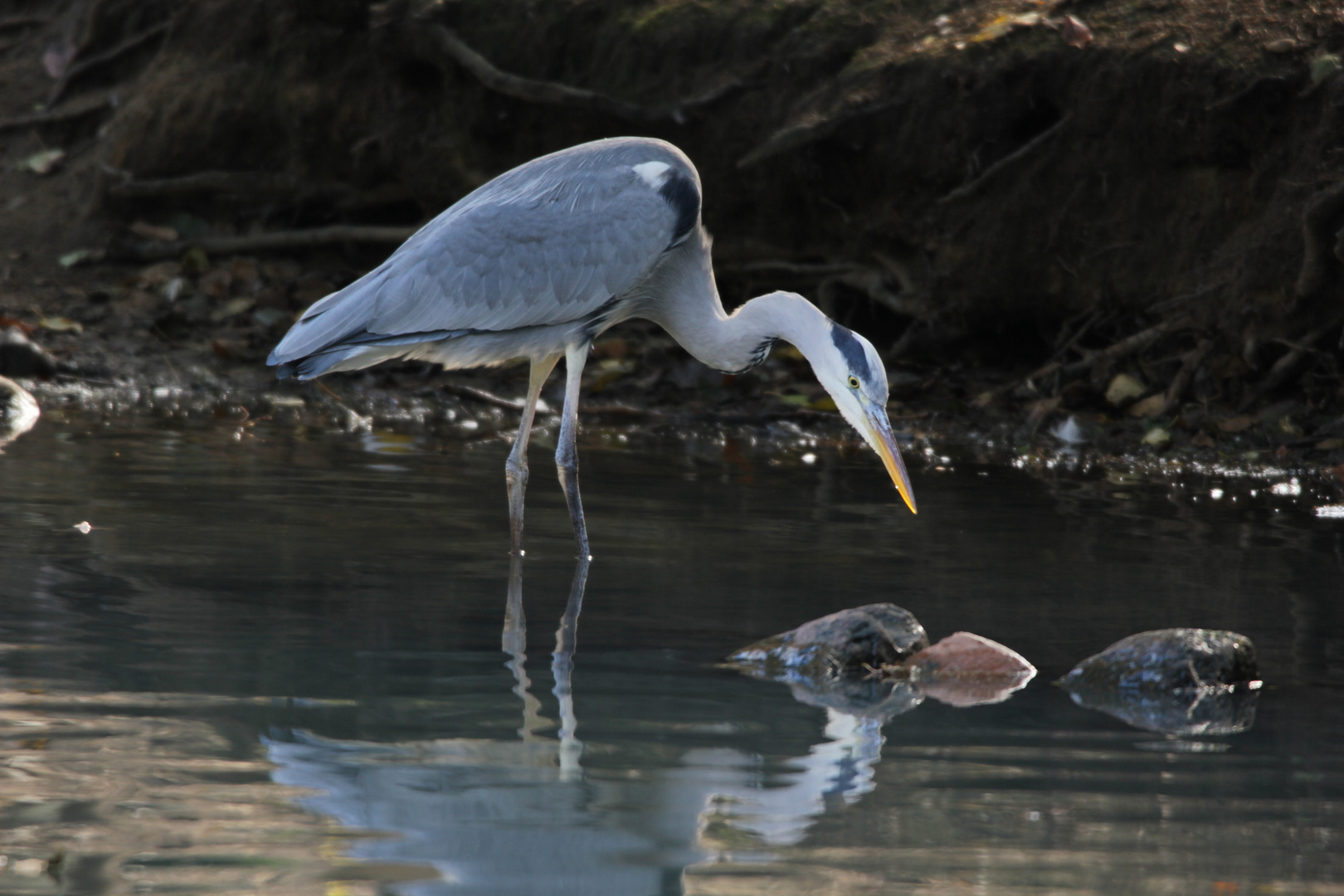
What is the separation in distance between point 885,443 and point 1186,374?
4.00 meters

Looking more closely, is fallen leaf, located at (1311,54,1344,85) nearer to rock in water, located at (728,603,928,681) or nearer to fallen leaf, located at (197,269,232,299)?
rock in water, located at (728,603,928,681)

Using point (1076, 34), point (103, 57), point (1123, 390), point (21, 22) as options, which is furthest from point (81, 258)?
point (1123, 390)

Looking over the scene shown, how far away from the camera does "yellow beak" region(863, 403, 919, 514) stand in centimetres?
504

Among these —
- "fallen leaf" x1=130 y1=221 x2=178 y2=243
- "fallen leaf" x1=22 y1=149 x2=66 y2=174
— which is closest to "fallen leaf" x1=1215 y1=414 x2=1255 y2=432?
"fallen leaf" x1=130 y1=221 x2=178 y2=243

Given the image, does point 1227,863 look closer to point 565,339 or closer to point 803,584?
point 803,584

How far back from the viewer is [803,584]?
15.6 ft

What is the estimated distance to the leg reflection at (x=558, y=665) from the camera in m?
3.07

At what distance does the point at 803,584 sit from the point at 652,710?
1.49 meters

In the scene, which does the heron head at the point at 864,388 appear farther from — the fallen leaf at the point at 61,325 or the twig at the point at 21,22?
the twig at the point at 21,22

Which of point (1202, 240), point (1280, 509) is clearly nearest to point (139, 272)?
point (1202, 240)

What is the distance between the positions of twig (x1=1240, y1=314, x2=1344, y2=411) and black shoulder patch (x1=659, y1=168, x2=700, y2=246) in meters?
3.76

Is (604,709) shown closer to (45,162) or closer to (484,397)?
(484,397)

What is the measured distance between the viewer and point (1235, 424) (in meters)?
8.20

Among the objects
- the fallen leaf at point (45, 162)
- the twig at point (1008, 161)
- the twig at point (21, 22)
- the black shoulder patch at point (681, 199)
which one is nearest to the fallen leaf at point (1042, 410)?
the twig at point (1008, 161)
